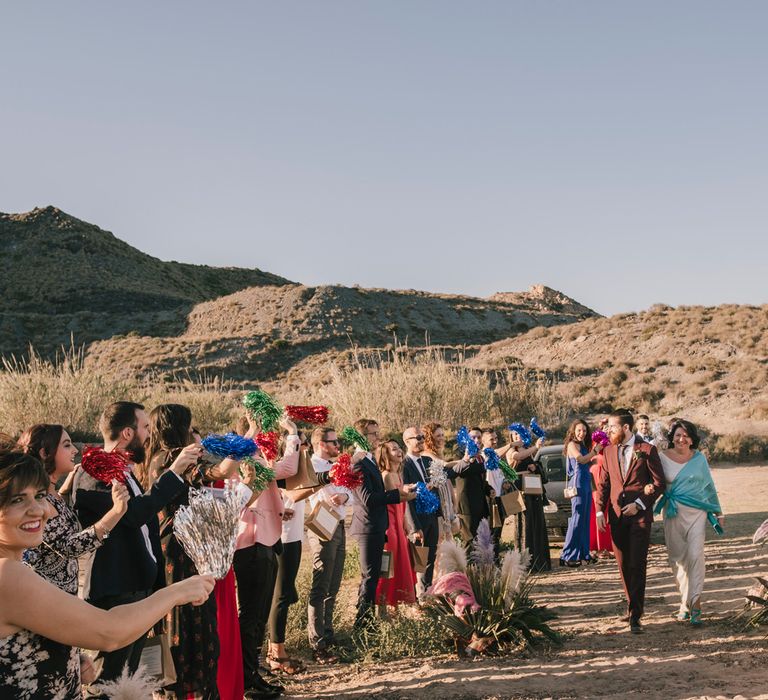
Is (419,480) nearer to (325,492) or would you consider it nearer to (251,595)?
(325,492)

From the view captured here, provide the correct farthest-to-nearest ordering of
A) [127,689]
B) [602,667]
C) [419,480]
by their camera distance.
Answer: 1. [419,480]
2. [602,667]
3. [127,689]

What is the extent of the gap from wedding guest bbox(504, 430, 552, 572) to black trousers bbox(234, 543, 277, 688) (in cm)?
535

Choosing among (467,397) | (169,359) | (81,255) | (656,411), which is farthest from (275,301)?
(467,397)

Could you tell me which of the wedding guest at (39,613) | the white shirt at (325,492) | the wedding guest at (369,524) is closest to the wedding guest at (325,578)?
the white shirt at (325,492)

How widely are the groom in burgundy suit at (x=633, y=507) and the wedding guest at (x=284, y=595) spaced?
122 inches

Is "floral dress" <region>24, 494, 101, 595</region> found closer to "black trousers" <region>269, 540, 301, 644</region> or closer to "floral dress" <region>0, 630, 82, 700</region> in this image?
"floral dress" <region>0, 630, 82, 700</region>

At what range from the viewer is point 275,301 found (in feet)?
208

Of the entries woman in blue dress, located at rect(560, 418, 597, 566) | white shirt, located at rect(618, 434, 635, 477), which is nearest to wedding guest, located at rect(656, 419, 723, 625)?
white shirt, located at rect(618, 434, 635, 477)

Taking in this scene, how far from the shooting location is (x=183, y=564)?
532 centimetres

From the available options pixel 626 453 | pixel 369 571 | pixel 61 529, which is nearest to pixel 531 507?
pixel 626 453

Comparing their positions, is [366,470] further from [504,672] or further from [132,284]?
[132,284]

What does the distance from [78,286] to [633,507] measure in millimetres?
71616

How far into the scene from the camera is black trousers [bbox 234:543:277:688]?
5.98m

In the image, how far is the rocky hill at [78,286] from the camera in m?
63.1
